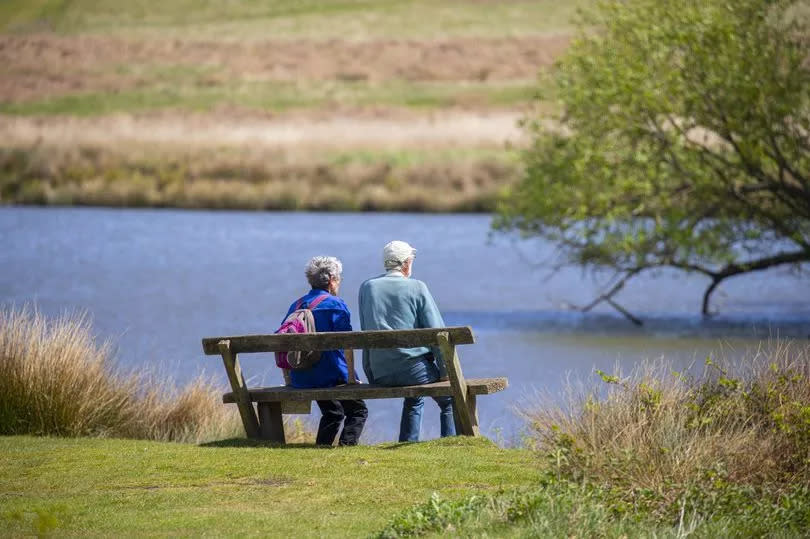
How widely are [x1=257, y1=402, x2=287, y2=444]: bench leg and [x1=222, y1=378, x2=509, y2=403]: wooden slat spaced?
0.30 meters

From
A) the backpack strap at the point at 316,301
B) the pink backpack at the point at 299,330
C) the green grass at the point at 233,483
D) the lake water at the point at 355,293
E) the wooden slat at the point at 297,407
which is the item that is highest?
the backpack strap at the point at 316,301

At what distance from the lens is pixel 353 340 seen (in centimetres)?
1008

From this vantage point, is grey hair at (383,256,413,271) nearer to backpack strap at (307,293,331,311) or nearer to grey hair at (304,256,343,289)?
grey hair at (304,256,343,289)

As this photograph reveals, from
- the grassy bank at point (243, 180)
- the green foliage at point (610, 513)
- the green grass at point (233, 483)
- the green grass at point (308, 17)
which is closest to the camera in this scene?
the green foliage at point (610, 513)

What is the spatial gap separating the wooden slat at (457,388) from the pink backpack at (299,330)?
1038mm

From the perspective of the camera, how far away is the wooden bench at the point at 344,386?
393 inches

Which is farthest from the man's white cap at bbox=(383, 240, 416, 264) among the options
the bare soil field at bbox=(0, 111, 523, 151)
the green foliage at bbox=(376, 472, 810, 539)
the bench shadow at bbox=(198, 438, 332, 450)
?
the bare soil field at bbox=(0, 111, 523, 151)

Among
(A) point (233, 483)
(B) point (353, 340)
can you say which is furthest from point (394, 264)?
(A) point (233, 483)

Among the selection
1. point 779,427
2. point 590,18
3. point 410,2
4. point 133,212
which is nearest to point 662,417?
point 779,427

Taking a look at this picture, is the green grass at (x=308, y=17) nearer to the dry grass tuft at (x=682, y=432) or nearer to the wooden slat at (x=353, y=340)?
the wooden slat at (x=353, y=340)

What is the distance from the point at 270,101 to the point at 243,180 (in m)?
33.4

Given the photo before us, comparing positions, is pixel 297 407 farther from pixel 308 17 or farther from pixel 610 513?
pixel 308 17

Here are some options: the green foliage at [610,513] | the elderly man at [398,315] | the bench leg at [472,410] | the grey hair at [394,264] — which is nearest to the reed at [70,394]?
the elderly man at [398,315]

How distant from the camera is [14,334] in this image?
38.2ft
